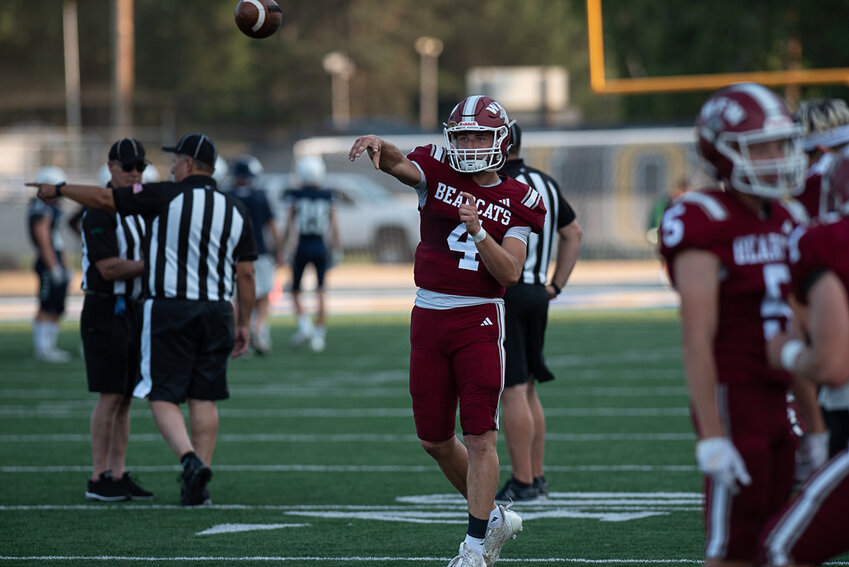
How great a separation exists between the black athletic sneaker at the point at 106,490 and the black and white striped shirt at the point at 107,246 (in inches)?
37.0

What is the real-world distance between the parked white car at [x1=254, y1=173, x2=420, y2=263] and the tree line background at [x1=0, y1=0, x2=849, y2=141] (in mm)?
4526

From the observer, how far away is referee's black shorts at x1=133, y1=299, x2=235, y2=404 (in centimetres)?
659

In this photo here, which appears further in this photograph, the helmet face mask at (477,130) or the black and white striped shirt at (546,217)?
the black and white striped shirt at (546,217)

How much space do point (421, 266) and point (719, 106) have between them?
2.03 m

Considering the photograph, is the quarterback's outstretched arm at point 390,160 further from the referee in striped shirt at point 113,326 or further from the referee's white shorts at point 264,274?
the referee's white shorts at point 264,274

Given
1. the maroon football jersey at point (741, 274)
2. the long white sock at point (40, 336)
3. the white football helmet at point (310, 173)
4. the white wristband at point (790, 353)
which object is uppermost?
the white football helmet at point (310, 173)

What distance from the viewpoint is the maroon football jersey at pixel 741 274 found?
340 cm

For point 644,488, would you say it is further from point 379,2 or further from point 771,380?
point 379,2

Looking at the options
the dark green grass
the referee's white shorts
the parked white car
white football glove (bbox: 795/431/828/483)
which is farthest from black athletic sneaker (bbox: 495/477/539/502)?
the parked white car

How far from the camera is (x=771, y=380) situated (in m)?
3.45

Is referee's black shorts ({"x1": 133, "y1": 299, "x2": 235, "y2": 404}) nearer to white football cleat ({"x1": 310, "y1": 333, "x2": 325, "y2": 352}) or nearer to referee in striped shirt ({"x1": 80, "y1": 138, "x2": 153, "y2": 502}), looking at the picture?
referee in striped shirt ({"x1": 80, "y1": 138, "x2": 153, "y2": 502})

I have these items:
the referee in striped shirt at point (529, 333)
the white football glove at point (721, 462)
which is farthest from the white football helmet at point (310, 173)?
the white football glove at point (721, 462)

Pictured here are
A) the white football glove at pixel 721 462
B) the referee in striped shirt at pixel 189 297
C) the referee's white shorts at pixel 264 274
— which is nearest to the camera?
the white football glove at pixel 721 462

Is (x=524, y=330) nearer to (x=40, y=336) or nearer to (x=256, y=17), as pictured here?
(x=256, y=17)
